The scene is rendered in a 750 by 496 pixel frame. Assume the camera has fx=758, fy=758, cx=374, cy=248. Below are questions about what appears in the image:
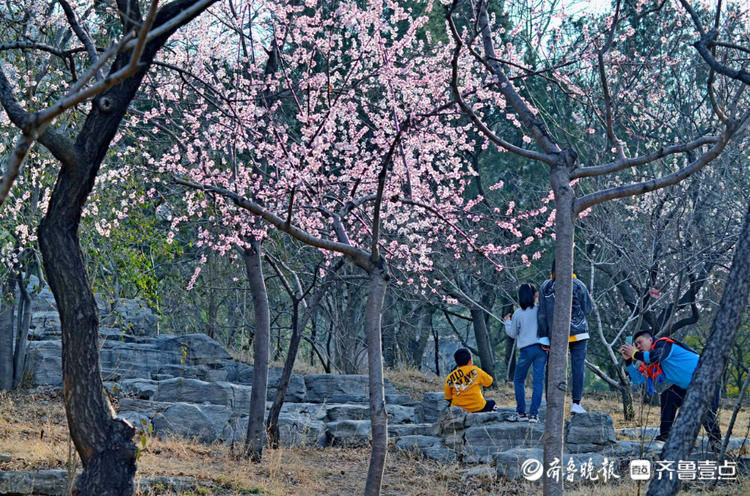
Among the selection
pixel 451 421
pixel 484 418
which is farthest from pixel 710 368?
pixel 451 421

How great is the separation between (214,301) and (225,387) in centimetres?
586

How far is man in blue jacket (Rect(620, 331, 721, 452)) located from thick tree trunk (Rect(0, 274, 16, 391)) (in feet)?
29.0

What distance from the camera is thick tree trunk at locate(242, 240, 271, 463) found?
26.7ft

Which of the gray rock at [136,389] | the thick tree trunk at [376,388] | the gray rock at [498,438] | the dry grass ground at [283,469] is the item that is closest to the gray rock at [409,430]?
the dry grass ground at [283,469]

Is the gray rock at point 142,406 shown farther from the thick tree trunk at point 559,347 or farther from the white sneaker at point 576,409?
the thick tree trunk at point 559,347

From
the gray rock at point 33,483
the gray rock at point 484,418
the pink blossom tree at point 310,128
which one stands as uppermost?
the pink blossom tree at point 310,128

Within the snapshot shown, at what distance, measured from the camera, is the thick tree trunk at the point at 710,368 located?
4695mm

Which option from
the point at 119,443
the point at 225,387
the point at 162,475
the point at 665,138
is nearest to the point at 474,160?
the point at 665,138

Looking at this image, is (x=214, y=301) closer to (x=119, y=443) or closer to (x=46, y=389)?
(x=46, y=389)

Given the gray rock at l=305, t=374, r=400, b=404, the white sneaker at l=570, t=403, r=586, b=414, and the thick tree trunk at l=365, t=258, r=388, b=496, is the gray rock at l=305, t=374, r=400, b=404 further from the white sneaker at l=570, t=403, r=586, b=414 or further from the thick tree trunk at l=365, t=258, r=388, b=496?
the thick tree trunk at l=365, t=258, r=388, b=496

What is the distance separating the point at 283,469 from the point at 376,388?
112 inches

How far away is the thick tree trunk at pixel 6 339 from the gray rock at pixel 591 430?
8.16m

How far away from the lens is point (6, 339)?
37.3 feet

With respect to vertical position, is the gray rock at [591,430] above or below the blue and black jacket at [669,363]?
below
